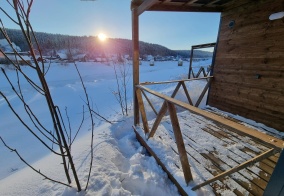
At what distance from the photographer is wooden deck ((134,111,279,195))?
5.90ft

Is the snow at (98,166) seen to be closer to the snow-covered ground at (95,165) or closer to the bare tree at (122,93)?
the snow-covered ground at (95,165)

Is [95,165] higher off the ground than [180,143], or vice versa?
[180,143]

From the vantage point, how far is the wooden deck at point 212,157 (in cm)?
180

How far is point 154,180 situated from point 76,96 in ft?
19.1

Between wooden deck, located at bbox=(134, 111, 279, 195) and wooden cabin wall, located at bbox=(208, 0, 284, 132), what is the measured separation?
40.0 inches

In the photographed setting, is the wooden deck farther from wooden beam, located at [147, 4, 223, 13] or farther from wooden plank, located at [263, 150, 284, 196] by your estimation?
wooden beam, located at [147, 4, 223, 13]

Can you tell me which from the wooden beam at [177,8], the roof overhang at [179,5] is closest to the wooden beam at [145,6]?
the roof overhang at [179,5]

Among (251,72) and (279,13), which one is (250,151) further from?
(279,13)

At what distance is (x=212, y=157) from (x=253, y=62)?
2.37 m

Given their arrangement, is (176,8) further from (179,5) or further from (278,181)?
(278,181)

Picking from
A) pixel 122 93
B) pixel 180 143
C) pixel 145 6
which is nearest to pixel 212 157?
pixel 180 143

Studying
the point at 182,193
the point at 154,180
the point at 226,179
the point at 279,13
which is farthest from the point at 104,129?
the point at 279,13

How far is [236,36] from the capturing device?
136 inches

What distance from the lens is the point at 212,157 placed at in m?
2.26
